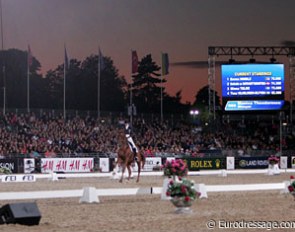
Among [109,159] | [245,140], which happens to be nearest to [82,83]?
[245,140]

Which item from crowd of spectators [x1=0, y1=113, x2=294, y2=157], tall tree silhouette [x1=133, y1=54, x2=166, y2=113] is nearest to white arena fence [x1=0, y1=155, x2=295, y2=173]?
crowd of spectators [x1=0, y1=113, x2=294, y2=157]

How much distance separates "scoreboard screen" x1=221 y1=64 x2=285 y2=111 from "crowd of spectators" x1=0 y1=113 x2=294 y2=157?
4074 millimetres

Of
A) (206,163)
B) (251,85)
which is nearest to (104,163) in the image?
(206,163)

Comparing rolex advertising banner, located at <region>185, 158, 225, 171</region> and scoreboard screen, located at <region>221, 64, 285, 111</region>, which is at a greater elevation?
scoreboard screen, located at <region>221, 64, 285, 111</region>

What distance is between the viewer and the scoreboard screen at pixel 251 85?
53969mm

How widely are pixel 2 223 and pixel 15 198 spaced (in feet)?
14.8

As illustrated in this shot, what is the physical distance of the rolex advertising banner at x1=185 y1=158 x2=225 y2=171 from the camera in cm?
→ 4547

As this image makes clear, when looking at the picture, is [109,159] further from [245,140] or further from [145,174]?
[245,140]

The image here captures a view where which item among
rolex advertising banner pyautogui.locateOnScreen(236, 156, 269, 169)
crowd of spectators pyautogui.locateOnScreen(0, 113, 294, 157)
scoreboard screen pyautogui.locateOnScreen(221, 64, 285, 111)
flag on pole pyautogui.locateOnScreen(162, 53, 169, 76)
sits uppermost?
flag on pole pyautogui.locateOnScreen(162, 53, 169, 76)

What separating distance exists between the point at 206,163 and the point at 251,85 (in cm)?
1037

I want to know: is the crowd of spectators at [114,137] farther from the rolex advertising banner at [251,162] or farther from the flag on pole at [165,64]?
the flag on pole at [165,64]

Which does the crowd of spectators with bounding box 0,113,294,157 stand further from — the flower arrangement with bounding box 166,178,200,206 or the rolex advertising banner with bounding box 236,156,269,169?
Answer: the flower arrangement with bounding box 166,178,200,206

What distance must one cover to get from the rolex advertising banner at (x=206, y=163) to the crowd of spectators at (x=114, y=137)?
1257mm

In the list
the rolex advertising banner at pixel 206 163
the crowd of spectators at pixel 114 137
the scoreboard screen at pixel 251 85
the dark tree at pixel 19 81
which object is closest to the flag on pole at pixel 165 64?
the crowd of spectators at pixel 114 137
